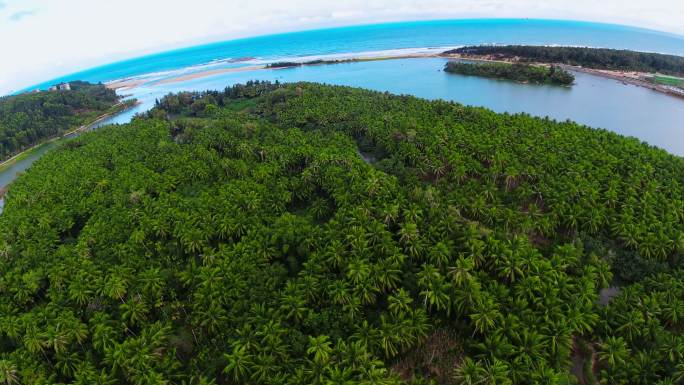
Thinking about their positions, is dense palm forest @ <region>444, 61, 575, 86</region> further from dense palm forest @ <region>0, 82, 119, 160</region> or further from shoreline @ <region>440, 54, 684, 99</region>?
dense palm forest @ <region>0, 82, 119, 160</region>

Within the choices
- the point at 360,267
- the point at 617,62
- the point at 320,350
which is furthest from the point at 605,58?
the point at 320,350

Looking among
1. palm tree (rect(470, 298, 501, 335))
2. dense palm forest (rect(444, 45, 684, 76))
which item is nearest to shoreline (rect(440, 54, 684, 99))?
dense palm forest (rect(444, 45, 684, 76))

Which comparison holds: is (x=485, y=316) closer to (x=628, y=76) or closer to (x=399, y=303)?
(x=399, y=303)

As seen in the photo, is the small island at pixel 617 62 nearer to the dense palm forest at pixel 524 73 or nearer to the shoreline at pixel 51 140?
the dense palm forest at pixel 524 73

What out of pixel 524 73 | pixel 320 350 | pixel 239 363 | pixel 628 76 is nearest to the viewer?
pixel 320 350

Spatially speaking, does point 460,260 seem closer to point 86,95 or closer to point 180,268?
point 180,268

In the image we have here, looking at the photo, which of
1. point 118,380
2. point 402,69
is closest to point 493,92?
point 402,69
